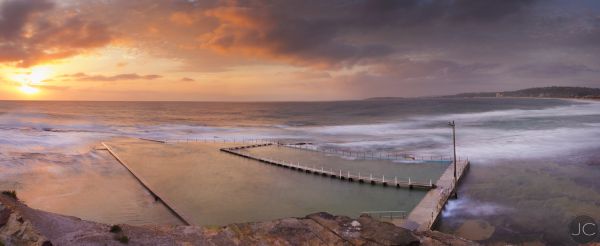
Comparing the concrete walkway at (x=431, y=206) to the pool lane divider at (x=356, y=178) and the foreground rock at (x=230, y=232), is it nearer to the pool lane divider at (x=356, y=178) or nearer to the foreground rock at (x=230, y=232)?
the pool lane divider at (x=356, y=178)

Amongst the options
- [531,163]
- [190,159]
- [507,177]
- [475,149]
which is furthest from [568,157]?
[190,159]

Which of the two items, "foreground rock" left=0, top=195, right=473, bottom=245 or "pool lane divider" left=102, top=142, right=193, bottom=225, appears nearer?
"foreground rock" left=0, top=195, right=473, bottom=245

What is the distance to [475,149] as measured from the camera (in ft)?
214

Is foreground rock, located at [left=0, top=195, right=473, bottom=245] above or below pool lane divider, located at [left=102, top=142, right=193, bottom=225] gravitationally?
above

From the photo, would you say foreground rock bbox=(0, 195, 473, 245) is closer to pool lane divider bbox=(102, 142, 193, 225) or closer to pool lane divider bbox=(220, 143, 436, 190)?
pool lane divider bbox=(102, 142, 193, 225)

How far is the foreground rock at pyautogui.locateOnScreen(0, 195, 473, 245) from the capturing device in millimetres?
15656

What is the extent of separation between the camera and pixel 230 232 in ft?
59.3

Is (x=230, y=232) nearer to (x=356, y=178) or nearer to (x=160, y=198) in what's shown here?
(x=160, y=198)

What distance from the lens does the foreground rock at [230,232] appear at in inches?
616

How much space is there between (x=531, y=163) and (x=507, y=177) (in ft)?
34.4

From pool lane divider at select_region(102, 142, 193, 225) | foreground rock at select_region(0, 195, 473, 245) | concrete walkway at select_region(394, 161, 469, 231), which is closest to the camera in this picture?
foreground rock at select_region(0, 195, 473, 245)

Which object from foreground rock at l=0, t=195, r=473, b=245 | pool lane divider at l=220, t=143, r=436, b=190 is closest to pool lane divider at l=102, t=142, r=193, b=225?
foreground rock at l=0, t=195, r=473, b=245

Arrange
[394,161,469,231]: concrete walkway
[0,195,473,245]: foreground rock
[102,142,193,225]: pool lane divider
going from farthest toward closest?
1. [102,142,193,225]: pool lane divider
2. [394,161,469,231]: concrete walkway
3. [0,195,473,245]: foreground rock

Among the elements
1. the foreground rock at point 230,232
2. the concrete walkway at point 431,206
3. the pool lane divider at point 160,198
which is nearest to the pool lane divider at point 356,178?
the concrete walkway at point 431,206
